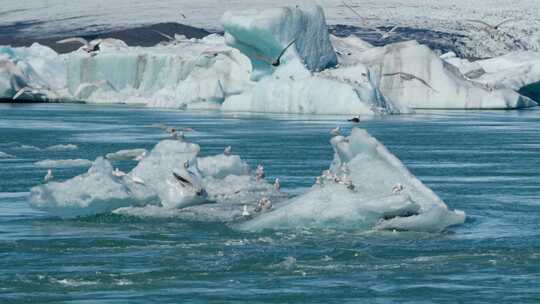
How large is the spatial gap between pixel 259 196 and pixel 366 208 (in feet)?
11.5

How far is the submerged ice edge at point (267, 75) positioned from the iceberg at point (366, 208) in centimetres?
2709

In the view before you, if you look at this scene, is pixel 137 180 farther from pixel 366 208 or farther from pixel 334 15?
pixel 334 15

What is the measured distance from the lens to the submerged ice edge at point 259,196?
15719 mm

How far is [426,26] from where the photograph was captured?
109125 millimetres

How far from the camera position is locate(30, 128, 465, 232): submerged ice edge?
15.7 meters

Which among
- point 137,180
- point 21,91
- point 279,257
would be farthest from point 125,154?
point 21,91

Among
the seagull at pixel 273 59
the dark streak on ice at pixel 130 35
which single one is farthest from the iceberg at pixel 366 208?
the dark streak on ice at pixel 130 35

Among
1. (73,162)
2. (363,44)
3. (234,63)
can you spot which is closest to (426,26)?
(363,44)

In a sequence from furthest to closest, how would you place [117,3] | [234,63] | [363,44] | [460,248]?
[117,3], [363,44], [234,63], [460,248]

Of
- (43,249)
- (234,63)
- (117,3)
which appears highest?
(43,249)

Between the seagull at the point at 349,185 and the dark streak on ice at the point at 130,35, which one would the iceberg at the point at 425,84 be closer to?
the seagull at the point at 349,185

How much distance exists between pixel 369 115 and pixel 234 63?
793 cm

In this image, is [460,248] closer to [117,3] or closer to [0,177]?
[0,177]

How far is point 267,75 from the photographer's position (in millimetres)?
46281
